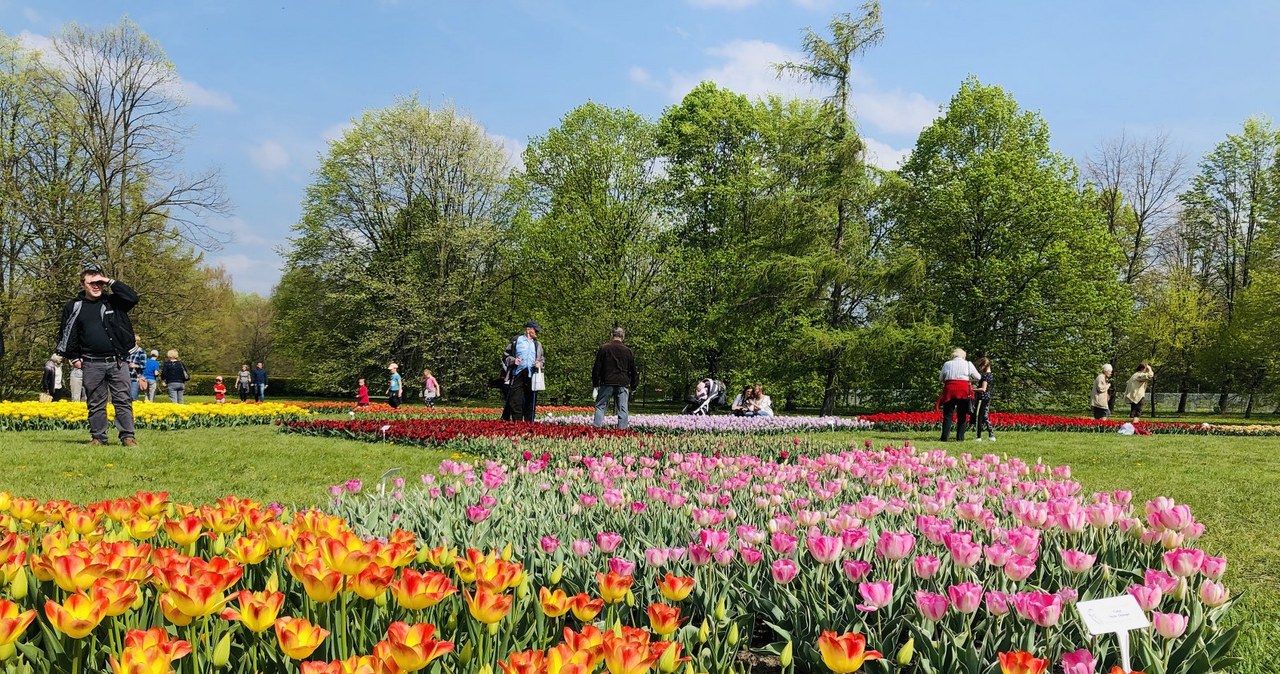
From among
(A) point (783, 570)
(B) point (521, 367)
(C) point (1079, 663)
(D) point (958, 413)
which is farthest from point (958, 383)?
(C) point (1079, 663)

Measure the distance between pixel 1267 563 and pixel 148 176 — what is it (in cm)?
3111

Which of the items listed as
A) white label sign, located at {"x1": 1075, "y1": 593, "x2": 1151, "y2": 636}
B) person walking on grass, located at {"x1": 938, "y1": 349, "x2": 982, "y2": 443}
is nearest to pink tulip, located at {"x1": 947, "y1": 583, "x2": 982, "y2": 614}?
white label sign, located at {"x1": 1075, "y1": 593, "x2": 1151, "y2": 636}

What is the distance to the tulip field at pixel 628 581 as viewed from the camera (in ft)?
5.60

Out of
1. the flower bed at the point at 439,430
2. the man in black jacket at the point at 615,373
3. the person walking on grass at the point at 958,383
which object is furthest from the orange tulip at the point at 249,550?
the person walking on grass at the point at 958,383

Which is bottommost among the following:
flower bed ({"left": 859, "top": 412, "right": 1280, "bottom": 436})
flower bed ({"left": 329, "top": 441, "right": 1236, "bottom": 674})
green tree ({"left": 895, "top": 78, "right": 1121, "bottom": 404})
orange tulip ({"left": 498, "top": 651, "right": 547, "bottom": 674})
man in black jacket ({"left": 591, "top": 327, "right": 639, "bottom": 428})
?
flower bed ({"left": 859, "top": 412, "right": 1280, "bottom": 436})

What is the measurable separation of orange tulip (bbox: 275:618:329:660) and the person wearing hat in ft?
32.7

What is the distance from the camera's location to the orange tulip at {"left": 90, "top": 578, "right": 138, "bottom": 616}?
1.72 meters

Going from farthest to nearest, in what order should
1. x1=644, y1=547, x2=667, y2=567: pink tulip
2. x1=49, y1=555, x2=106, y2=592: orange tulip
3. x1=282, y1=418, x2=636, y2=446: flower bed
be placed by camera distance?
1. x1=282, y1=418, x2=636, y2=446: flower bed
2. x1=644, y1=547, x2=667, y2=567: pink tulip
3. x1=49, y1=555, x2=106, y2=592: orange tulip

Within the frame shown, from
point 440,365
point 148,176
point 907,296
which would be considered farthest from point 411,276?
point 907,296

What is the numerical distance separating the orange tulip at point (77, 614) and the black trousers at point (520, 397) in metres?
10.4

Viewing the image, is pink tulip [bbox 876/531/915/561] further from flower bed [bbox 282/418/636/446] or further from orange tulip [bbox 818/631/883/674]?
flower bed [bbox 282/418/636/446]

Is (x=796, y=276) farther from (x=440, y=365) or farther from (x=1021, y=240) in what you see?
(x=440, y=365)

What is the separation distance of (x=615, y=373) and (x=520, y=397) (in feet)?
5.40

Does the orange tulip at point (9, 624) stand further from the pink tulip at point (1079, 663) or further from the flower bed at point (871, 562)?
the pink tulip at point (1079, 663)
